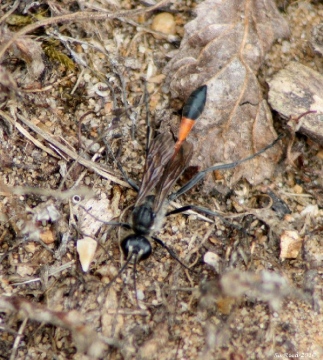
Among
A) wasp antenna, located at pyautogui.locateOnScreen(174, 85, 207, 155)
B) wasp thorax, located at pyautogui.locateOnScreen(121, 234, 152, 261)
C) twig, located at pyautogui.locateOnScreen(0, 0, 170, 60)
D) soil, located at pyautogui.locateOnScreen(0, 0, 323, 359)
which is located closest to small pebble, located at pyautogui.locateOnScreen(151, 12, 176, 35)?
soil, located at pyautogui.locateOnScreen(0, 0, 323, 359)

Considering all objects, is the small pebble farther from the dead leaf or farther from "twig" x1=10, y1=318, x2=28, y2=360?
"twig" x1=10, y1=318, x2=28, y2=360

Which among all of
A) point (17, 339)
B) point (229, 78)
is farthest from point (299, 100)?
point (17, 339)

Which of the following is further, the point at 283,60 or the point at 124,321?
the point at 283,60

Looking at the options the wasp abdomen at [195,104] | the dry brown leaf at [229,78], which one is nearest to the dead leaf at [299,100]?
the dry brown leaf at [229,78]

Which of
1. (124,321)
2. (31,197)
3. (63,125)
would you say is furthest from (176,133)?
(124,321)

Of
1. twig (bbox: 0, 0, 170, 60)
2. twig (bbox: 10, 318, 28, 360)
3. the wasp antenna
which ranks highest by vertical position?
twig (bbox: 0, 0, 170, 60)

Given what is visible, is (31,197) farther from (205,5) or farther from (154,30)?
(205,5)

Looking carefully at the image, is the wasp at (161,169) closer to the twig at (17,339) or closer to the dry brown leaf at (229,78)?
the dry brown leaf at (229,78)
